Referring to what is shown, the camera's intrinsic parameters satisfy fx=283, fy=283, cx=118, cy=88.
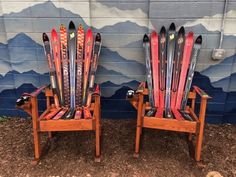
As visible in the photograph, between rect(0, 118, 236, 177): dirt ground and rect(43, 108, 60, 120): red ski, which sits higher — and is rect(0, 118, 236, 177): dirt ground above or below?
below

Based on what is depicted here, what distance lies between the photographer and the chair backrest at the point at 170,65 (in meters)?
3.17

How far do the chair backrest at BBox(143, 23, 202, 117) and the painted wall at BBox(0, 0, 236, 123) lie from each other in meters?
0.14

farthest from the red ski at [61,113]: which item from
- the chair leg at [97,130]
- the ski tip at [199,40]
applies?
the ski tip at [199,40]

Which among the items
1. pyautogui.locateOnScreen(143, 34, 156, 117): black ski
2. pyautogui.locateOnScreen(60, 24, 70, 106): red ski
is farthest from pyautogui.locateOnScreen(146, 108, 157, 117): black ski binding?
pyautogui.locateOnScreen(60, 24, 70, 106): red ski

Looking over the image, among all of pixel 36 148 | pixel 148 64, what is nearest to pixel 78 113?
pixel 36 148

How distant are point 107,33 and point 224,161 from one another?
75.0 inches

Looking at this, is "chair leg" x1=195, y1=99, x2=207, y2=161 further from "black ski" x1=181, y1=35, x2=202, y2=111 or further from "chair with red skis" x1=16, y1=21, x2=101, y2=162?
"chair with red skis" x1=16, y1=21, x2=101, y2=162

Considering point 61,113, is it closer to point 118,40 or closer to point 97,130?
point 97,130

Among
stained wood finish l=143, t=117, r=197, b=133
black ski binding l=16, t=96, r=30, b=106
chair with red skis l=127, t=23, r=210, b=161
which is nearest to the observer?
black ski binding l=16, t=96, r=30, b=106

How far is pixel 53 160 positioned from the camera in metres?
2.91

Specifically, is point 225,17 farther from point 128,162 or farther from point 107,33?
point 128,162

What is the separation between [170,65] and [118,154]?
1.16m

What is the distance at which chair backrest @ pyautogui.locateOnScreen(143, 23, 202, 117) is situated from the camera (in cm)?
317

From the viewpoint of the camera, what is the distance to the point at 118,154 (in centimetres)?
Result: 301
